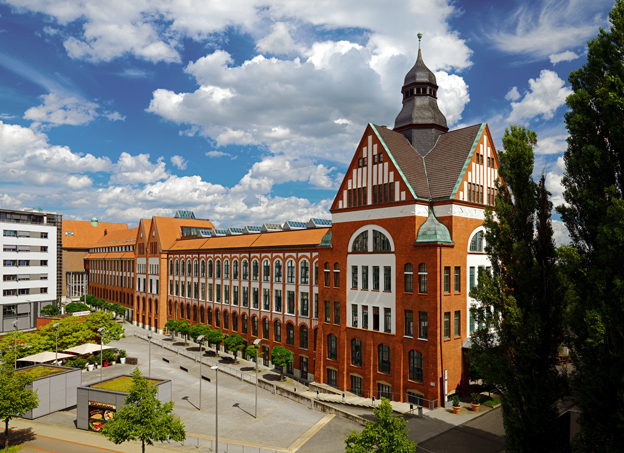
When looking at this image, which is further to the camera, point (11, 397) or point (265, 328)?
point (265, 328)

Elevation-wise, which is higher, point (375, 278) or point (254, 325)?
point (375, 278)

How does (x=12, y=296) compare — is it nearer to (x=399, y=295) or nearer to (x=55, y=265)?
(x=55, y=265)

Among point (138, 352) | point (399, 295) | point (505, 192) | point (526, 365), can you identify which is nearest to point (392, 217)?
point (399, 295)

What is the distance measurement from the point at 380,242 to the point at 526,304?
1930 centimetres

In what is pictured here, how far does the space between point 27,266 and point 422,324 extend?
75.3m

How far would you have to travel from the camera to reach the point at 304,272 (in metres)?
52.8

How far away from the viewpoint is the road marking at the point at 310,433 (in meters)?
31.1

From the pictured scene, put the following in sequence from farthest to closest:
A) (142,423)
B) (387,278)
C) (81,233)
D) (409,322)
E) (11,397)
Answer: (81,233)
(387,278)
(409,322)
(11,397)
(142,423)

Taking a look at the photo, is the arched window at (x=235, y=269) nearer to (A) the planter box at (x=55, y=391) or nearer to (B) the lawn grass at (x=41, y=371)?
(A) the planter box at (x=55, y=391)

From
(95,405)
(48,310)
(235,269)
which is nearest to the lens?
(95,405)

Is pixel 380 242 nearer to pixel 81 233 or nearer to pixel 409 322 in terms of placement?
pixel 409 322

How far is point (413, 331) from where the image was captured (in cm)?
3722

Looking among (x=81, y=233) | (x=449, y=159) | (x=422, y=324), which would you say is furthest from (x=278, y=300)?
(x=81, y=233)

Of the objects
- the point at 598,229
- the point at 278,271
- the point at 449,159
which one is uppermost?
the point at 449,159
